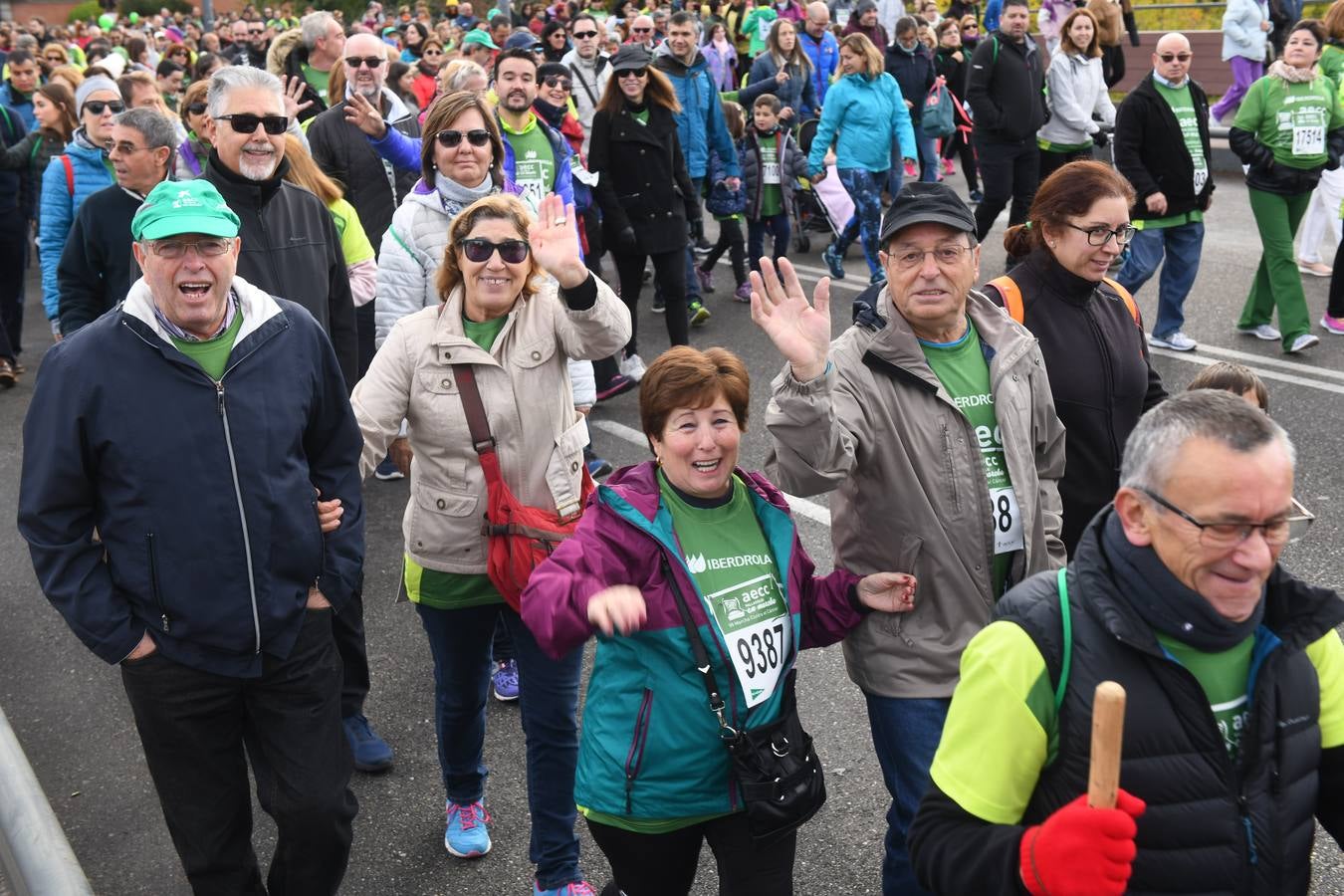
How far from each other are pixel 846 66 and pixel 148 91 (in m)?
5.62

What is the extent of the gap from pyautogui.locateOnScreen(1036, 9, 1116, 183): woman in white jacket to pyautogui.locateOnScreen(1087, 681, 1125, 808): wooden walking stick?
31.9 ft

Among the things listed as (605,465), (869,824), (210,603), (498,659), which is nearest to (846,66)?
(605,465)

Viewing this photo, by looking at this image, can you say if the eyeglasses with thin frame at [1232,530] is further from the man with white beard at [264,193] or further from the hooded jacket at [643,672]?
the man with white beard at [264,193]

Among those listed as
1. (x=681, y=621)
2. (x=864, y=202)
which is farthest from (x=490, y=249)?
(x=864, y=202)

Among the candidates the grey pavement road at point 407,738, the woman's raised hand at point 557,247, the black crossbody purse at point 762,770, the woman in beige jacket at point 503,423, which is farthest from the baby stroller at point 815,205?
the black crossbody purse at point 762,770

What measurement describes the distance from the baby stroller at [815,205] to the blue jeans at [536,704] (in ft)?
25.5

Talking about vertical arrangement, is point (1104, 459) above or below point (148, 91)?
below

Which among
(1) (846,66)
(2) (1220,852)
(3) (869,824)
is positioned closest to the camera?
(2) (1220,852)

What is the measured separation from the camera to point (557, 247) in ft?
12.6

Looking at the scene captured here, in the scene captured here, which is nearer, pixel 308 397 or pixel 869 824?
pixel 308 397

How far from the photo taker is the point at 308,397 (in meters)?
3.53

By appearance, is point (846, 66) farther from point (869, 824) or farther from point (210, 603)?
point (210, 603)

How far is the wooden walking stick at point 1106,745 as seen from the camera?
6.24 feet

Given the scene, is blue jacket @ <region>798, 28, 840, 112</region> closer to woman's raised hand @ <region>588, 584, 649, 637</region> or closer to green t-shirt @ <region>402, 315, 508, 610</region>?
green t-shirt @ <region>402, 315, 508, 610</region>
